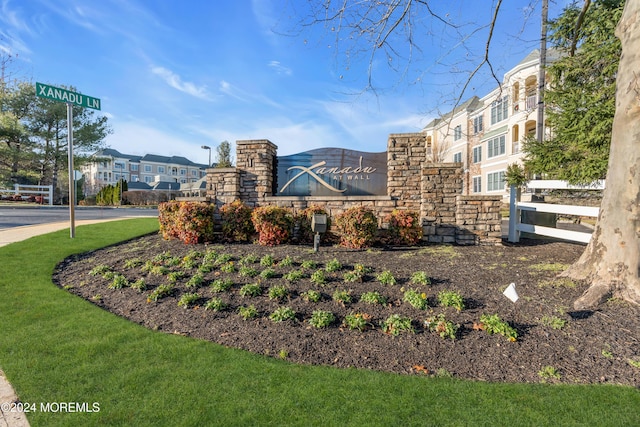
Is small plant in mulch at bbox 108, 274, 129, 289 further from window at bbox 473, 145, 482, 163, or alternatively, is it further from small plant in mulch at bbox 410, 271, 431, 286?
window at bbox 473, 145, 482, 163

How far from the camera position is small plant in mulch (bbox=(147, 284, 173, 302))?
4066 mm

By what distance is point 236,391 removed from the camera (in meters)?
2.26

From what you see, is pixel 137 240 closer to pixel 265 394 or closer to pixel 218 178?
pixel 218 178

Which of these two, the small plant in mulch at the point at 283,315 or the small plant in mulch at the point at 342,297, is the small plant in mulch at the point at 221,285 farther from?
the small plant in mulch at the point at 342,297

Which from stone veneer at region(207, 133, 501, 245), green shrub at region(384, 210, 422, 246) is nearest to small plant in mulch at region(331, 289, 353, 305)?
green shrub at region(384, 210, 422, 246)

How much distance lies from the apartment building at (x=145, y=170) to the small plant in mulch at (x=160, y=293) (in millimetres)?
56029

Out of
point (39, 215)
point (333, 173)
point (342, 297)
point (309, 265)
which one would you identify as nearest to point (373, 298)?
point (342, 297)

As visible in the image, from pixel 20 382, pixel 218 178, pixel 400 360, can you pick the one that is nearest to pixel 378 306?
pixel 400 360

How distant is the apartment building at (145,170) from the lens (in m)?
58.8

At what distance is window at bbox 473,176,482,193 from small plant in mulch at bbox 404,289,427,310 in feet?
78.7

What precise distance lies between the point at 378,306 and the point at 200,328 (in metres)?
2.01

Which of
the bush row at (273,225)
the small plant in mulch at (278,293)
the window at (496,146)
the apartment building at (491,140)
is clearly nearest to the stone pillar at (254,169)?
the bush row at (273,225)

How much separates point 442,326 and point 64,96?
9.03m

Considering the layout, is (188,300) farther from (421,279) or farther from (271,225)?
(421,279)
